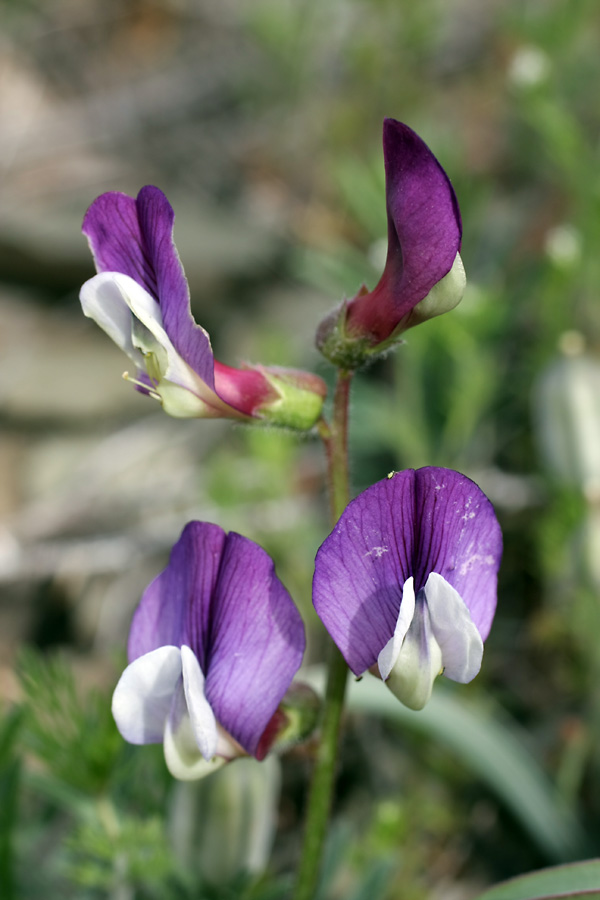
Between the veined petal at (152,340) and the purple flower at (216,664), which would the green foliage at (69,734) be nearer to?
the purple flower at (216,664)

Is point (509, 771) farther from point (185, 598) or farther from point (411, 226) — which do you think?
point (411, 226)

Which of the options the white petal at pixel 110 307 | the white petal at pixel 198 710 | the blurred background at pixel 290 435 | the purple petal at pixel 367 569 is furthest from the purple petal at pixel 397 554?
the blurred background at pixel 290 435

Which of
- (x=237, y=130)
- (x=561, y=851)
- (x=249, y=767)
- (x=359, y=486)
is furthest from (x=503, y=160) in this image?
(x=249, y=767)

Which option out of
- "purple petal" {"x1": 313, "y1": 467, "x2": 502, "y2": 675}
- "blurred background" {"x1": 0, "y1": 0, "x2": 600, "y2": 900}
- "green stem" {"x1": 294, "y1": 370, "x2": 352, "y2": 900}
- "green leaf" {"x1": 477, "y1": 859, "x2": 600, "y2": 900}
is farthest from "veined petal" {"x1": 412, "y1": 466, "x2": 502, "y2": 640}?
"blurred background" {"x1": 0, "y1": 0, "x2": 600, "y2": 900}

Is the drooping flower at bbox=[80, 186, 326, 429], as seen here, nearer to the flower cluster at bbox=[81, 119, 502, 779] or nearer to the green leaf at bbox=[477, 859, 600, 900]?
the flower cluster at bbox=[81, 119, 502, 779]

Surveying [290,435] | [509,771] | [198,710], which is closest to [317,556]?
[198,710]

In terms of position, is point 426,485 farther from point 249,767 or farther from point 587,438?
point 587,438
